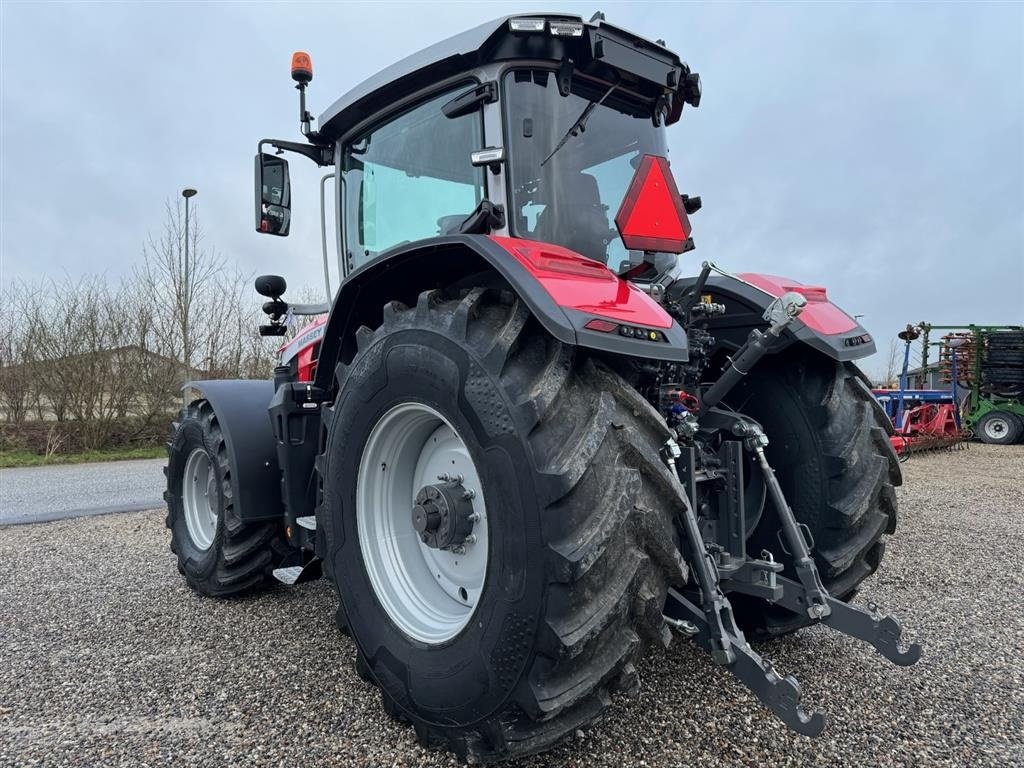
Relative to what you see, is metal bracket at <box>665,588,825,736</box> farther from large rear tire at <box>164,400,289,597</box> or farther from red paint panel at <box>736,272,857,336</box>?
large rear tire at <box>164,400,289,597</box>

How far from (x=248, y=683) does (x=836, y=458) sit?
7.61 feet

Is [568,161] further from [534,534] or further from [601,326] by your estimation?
[534,534]

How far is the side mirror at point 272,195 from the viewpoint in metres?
3.00

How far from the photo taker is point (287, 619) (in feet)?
10.6

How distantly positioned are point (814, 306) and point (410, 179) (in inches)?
66.7

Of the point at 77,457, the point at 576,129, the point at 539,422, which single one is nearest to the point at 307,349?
the point at 576,129

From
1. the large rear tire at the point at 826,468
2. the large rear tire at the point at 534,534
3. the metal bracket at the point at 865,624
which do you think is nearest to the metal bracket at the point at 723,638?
the large rear tire at the point at 534,534

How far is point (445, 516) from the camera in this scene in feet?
6.83

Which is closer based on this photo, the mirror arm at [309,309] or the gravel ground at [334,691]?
the gravel ground at [334,691]

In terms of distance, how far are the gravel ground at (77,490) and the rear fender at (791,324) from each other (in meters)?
6.41

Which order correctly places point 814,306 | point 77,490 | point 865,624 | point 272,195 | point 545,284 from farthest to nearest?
point 77,490
point 272,195
point 814,306
point 865,624
point 545,284

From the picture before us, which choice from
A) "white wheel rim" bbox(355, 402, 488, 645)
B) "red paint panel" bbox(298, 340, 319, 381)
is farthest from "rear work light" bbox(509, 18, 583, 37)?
"red paint panel" bbox(298, 340, 319, 381)

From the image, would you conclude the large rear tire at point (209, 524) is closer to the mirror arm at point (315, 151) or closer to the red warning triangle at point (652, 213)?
the mirror arm at point (315, 151)

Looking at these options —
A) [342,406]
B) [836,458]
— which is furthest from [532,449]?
[836,458]
